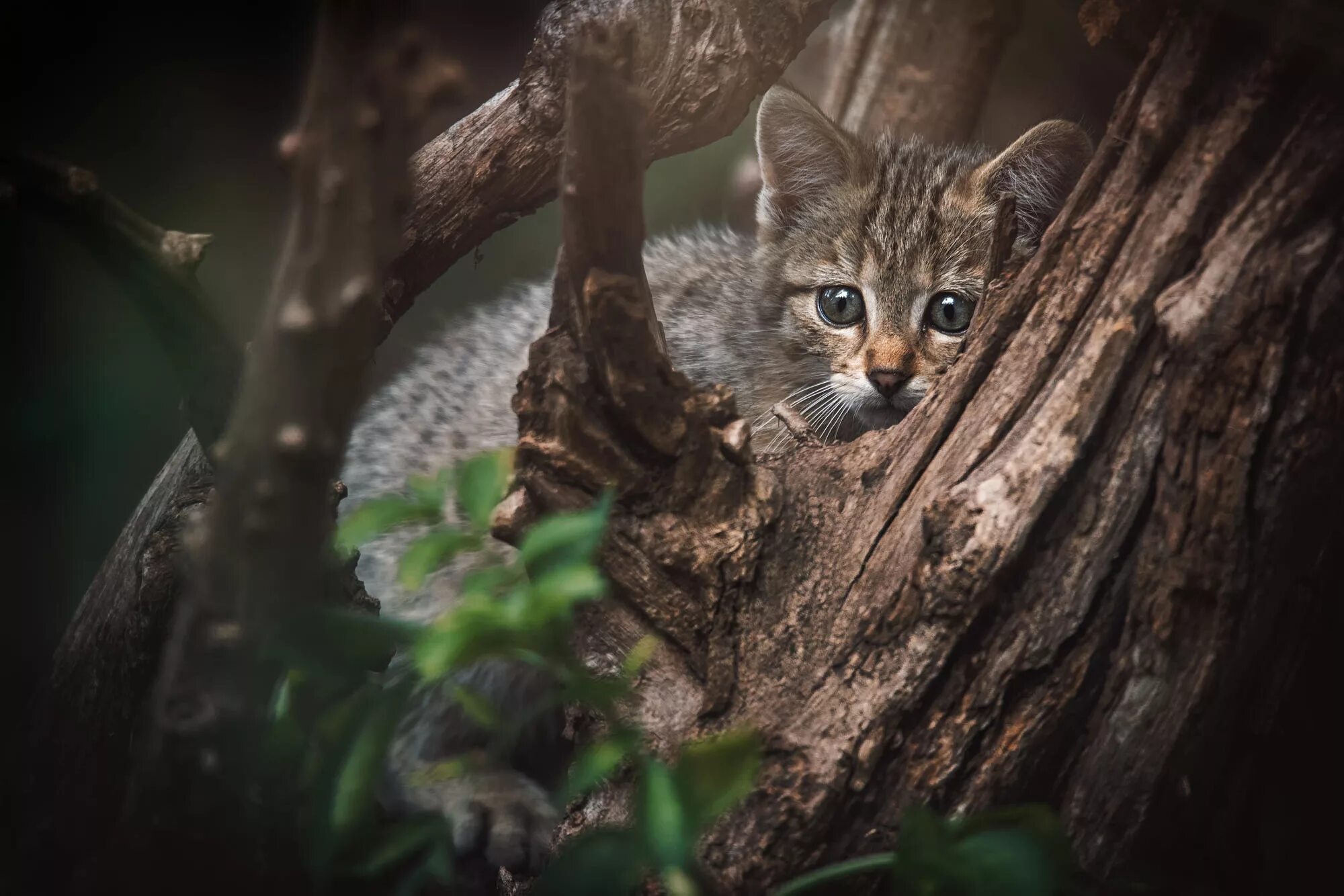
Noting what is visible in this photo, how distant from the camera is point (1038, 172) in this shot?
2098mm

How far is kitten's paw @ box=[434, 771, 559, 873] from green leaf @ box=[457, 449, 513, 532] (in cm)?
111

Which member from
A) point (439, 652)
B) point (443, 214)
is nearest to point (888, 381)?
point (443, 214)

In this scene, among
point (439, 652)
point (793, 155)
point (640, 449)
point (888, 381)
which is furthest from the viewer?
point (793, 155)

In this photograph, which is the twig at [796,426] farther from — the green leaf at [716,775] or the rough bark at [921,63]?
the rough bark at [921,63]

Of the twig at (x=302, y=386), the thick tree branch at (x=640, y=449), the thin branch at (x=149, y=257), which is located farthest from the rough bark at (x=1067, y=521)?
the thin branch at (x=149, y=257)

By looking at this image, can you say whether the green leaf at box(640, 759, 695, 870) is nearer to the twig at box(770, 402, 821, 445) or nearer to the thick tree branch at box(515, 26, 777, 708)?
the thick tree branch at box(515, 26, 777, 708)

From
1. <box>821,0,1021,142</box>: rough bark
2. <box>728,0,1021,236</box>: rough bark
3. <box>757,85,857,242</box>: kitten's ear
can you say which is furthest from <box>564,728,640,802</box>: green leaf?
<box>821,0,1021,142</box>: rough bark

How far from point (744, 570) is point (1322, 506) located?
2.30 ft

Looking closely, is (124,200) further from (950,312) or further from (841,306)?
(950,312)

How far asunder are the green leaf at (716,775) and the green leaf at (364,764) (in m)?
0.27

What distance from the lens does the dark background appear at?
179 centimetres

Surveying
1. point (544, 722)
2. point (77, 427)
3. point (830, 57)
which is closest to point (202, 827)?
point (77, 427)

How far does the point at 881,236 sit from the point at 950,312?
25 centimetres

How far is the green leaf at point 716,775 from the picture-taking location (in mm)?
884
